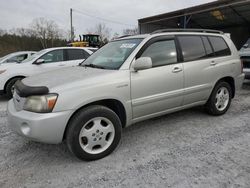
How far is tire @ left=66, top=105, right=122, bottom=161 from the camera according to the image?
276 cm

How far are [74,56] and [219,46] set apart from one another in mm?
4761

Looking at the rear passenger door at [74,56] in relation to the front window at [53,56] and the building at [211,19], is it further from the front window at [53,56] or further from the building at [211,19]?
the building at [211,19]

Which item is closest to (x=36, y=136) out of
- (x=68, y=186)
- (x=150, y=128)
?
(x=68, y=186)

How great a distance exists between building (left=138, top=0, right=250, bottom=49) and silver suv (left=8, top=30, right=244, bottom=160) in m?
9.85

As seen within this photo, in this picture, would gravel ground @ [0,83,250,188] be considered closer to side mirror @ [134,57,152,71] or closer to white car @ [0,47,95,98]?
side mirror @ [134,57,152,71]

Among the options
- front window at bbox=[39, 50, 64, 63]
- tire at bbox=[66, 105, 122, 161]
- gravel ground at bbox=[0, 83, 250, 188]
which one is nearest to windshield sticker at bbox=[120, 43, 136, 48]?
tire at bbox=[66, 105, 122, 161]

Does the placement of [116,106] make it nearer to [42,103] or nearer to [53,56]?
[42,103]

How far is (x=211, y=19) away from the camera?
1798 centimetres

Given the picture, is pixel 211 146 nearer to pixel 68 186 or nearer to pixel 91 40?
pixel 68 186

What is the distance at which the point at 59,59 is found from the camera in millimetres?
7328

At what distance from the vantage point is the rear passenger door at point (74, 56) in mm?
7391

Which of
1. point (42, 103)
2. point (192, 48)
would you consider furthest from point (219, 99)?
point (42, 103)

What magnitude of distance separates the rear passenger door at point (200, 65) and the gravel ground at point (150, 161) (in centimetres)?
62

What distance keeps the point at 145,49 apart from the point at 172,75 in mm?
616
